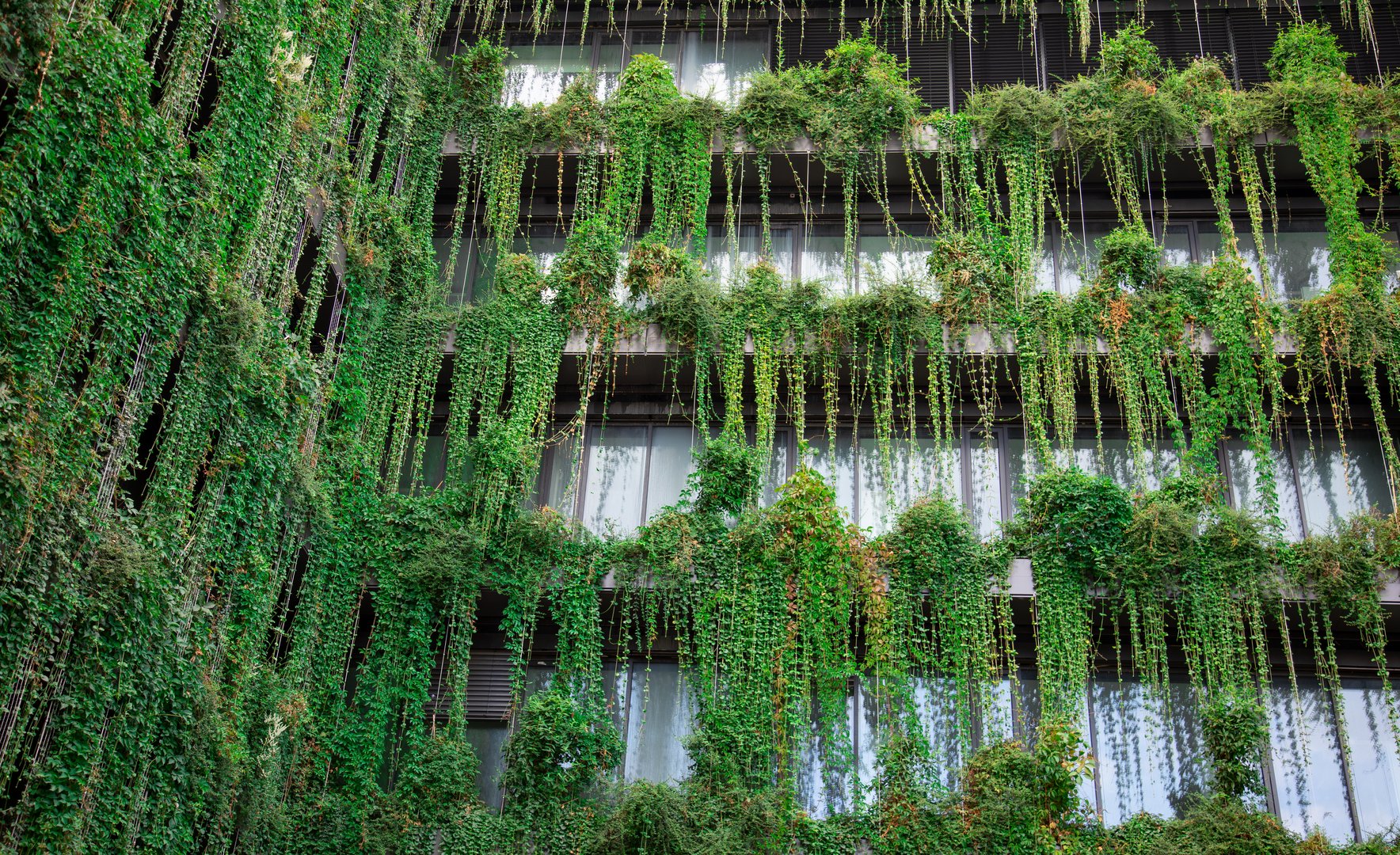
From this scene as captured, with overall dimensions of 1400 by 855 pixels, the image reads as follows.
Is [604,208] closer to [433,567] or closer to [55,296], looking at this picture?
[433,567]

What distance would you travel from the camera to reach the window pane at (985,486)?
658 inches

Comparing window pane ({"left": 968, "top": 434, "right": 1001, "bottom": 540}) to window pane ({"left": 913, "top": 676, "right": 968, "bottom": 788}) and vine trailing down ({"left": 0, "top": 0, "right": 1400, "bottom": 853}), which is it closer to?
vine trailing down ({"left": 0, "top": 0, "right": 1400, "bottom": 853})

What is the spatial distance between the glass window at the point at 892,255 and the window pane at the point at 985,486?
251 cm

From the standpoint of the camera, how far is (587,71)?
20172 millimetres

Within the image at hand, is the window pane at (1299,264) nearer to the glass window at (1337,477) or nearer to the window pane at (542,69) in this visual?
the glass window at (1337,477)

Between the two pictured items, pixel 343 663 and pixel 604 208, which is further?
pixel 604 208

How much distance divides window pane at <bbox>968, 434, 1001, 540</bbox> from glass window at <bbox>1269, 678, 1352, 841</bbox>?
12.4 ft

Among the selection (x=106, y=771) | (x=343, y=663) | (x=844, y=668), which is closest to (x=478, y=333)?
(x=343, y=663)

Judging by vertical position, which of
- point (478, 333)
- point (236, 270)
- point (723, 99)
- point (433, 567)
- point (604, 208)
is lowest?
point (433, 567)

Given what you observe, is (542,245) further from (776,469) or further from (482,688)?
(482,688)

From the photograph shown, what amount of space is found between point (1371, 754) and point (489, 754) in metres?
9.94

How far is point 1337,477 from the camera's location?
55.1ft

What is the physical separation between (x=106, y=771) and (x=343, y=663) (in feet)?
14.4

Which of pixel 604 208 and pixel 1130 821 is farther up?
pixel 604 208
